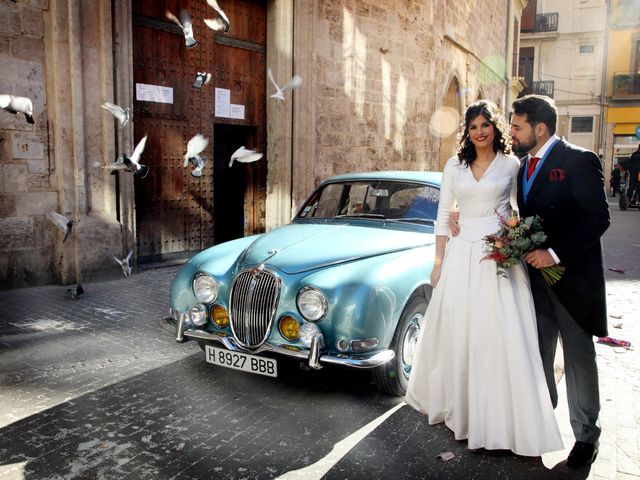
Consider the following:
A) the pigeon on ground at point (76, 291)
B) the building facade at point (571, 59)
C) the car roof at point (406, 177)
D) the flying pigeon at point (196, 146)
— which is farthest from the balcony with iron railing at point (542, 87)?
the pigeon on ground at point (76, 291)

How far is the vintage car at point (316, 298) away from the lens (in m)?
3.80

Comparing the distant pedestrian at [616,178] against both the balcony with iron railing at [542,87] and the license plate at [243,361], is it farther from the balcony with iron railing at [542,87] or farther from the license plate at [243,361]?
the license plate at [243,361]

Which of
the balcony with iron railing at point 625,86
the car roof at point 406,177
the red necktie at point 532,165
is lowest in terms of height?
the car roof at point 406,177

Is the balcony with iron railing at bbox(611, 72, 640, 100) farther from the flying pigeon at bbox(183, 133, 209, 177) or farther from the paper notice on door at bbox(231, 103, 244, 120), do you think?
the flying pigeon at bbox(183, 133, 209, 177)

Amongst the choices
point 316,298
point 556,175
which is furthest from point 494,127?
point 316,298

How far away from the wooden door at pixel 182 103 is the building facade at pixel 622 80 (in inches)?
1226

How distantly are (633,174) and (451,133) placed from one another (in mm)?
7696

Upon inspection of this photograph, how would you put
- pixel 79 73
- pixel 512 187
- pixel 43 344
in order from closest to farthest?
1. pixel 512 187
2. pixel 43 344
3. pixel 79 73

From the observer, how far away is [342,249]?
14.2 ft

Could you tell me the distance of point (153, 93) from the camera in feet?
29.3

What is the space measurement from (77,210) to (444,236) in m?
5.45

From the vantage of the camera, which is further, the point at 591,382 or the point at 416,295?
the point at 416,295

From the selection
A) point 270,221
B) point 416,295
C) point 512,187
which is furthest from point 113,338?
point 270,221

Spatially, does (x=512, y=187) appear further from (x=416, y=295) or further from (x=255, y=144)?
(x=255, y=144)
